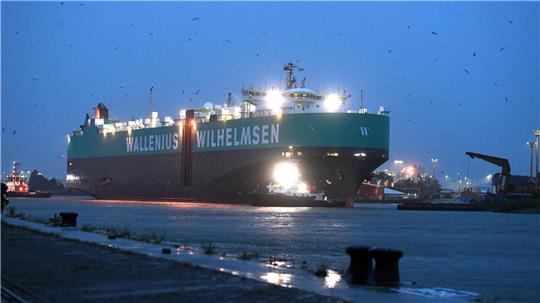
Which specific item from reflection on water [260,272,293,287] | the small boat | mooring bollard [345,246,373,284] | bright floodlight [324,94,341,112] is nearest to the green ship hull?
the small boat

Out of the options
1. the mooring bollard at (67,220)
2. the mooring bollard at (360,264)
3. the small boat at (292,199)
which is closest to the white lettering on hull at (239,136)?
the small boat at (292,199)

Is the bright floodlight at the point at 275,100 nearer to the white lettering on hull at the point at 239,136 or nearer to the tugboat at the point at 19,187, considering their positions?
the white lettering on hull at the point at 239,136

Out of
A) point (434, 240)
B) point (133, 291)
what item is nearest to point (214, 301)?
point (133, 291)

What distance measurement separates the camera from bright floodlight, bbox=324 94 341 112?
2869 inches

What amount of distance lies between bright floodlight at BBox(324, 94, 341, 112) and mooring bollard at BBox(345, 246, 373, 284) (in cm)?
5933

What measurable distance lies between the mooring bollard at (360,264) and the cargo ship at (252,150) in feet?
178

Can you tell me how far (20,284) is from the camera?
11953 millimetres

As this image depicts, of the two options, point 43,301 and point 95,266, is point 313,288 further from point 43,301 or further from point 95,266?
point 95,266

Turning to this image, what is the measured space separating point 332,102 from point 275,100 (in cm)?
586

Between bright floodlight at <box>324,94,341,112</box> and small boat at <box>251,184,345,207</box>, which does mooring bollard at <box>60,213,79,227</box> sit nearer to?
small boat at <box>251,184,345,207</box>

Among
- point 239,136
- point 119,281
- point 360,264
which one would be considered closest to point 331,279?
point 360,264

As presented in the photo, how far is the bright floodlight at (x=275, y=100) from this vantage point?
7531cm

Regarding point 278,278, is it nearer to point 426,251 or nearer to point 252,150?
point 426,251

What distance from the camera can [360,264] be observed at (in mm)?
12891
